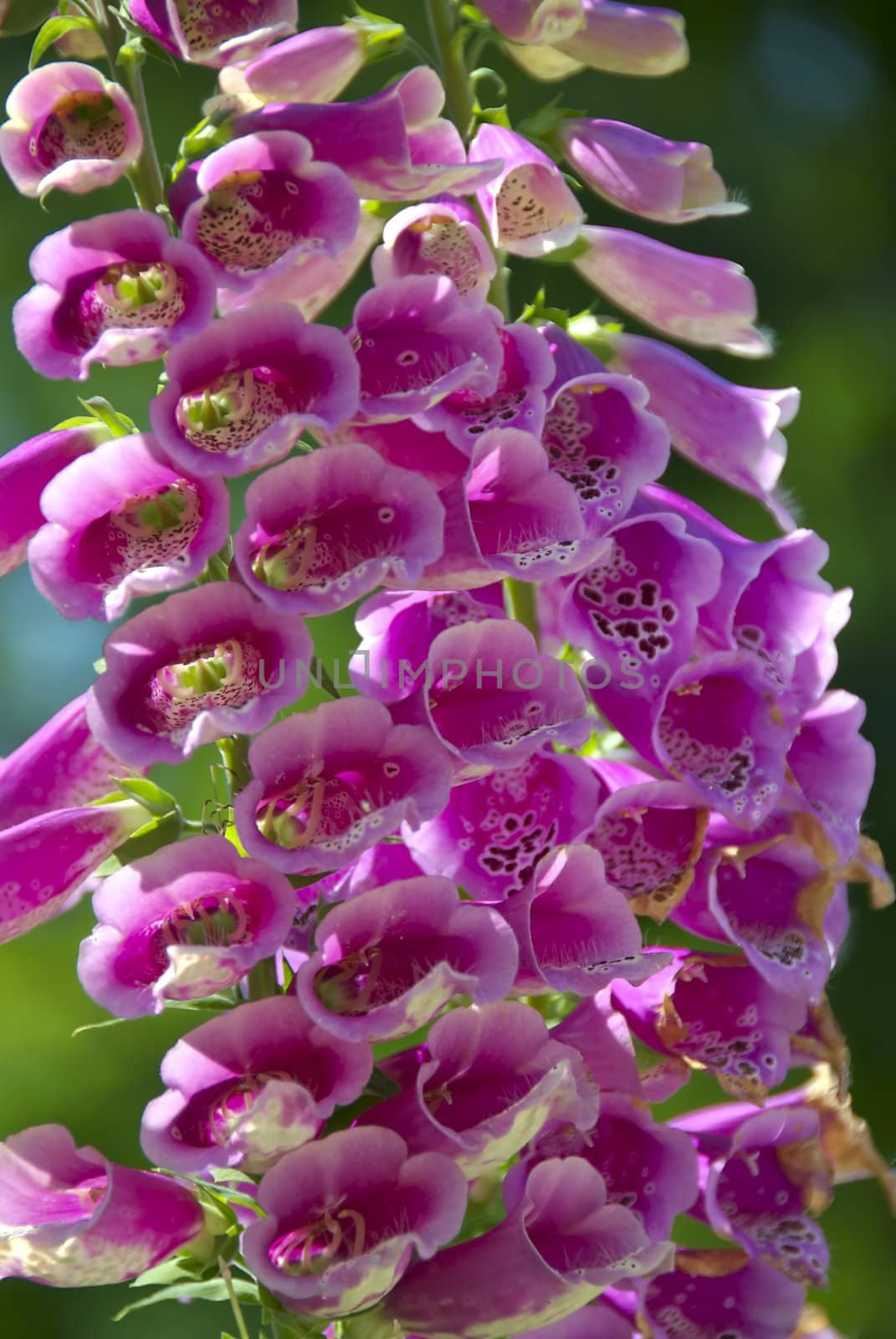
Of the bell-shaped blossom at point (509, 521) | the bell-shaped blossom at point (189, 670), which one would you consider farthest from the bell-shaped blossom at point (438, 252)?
the bell-shaped blossom at point (189, 670)

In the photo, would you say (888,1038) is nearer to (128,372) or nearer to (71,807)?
(128,372)

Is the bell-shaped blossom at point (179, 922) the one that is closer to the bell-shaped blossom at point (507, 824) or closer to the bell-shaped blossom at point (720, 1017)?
the bell-shaped blossom at point (507, 824)

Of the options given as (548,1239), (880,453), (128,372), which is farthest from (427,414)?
(880,453)

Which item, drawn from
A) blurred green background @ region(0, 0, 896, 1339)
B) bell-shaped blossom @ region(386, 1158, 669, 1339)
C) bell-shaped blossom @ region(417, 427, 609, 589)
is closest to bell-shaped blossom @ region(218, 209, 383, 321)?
bell-shaped blossom @ region(417, 427, 609, 589)

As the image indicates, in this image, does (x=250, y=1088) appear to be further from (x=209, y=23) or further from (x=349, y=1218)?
(x=209, y=23)

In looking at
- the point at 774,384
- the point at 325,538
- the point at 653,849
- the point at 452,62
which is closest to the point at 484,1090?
the point at 653,849
